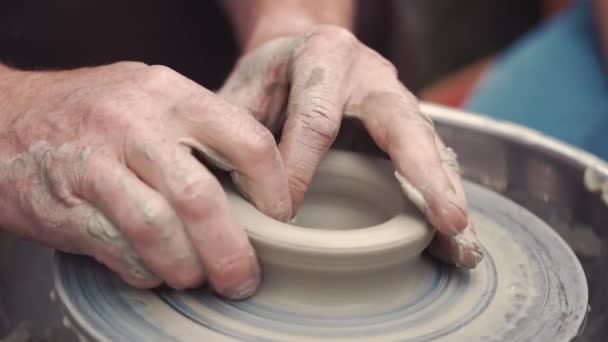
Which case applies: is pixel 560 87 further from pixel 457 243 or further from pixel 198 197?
pixel 198 197

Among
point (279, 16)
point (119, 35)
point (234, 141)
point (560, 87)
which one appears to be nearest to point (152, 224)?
point (234, 141)

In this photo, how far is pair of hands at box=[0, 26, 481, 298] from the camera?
2.41 ft

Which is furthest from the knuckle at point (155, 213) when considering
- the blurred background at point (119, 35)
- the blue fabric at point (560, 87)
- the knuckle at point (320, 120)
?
the blue fabric at point (560, 87)

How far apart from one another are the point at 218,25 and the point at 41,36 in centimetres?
39

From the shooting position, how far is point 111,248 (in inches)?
30.1

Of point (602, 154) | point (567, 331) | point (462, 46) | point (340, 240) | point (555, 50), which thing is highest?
point (340, 240)

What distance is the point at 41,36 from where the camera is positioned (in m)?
1.53

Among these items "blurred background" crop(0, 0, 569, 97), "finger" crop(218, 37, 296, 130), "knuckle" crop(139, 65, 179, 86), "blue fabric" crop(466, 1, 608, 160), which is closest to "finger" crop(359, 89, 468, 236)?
"finger" crop(218, 37, 296, 130)

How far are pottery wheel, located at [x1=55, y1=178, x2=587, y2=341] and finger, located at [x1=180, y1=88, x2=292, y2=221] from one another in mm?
125

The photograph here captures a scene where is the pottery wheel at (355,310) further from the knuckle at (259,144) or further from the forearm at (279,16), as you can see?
the forearm at (279,16)

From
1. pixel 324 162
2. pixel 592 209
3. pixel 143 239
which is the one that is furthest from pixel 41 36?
pixel 592 209

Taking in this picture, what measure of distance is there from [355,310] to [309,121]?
8.4 inches

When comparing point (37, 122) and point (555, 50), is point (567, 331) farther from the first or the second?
point (555, 50)

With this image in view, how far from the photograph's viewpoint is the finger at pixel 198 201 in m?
0.73
